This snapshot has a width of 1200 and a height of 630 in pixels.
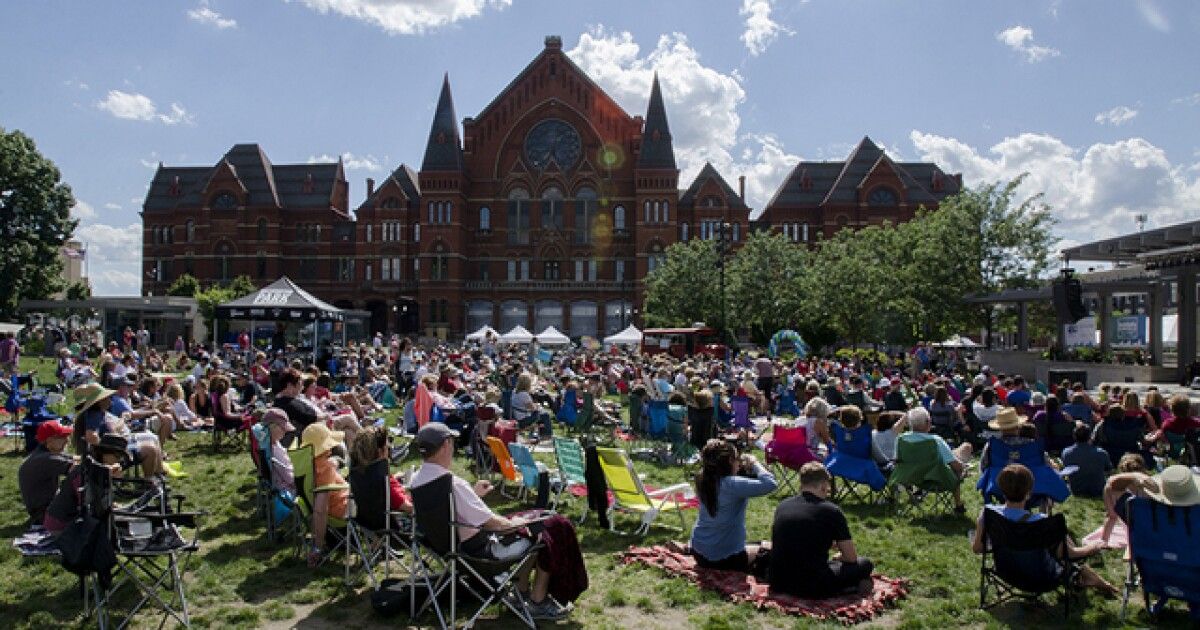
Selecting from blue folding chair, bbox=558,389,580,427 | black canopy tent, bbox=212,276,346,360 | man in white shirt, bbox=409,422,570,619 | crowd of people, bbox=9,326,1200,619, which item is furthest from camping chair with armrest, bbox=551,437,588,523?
black canopy tent, bbox=212,276,346,360

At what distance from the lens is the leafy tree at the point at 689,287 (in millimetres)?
47000

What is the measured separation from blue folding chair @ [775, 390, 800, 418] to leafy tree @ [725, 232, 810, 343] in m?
23.4

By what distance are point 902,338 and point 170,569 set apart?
126 ft

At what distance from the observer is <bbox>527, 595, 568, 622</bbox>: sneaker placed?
5859 mm

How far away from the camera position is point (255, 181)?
6694 cm

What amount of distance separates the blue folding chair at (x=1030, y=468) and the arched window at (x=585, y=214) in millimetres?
57324

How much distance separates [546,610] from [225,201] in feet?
223

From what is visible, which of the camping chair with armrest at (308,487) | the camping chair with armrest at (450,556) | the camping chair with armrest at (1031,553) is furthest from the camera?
the camping chair with armrest at (308,487)

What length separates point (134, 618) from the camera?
5805mm

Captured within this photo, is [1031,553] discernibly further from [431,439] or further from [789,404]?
[789,404]

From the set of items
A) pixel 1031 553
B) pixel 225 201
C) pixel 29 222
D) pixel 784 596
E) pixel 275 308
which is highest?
pixel 225 201

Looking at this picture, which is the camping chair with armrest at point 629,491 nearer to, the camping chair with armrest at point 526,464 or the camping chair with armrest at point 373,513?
the camping chair with armrest at point 526,464

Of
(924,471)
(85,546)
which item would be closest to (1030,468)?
(924,471)

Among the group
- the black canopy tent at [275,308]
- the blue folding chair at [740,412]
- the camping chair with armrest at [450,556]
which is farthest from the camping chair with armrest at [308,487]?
the black canopy tent at [275,308]
